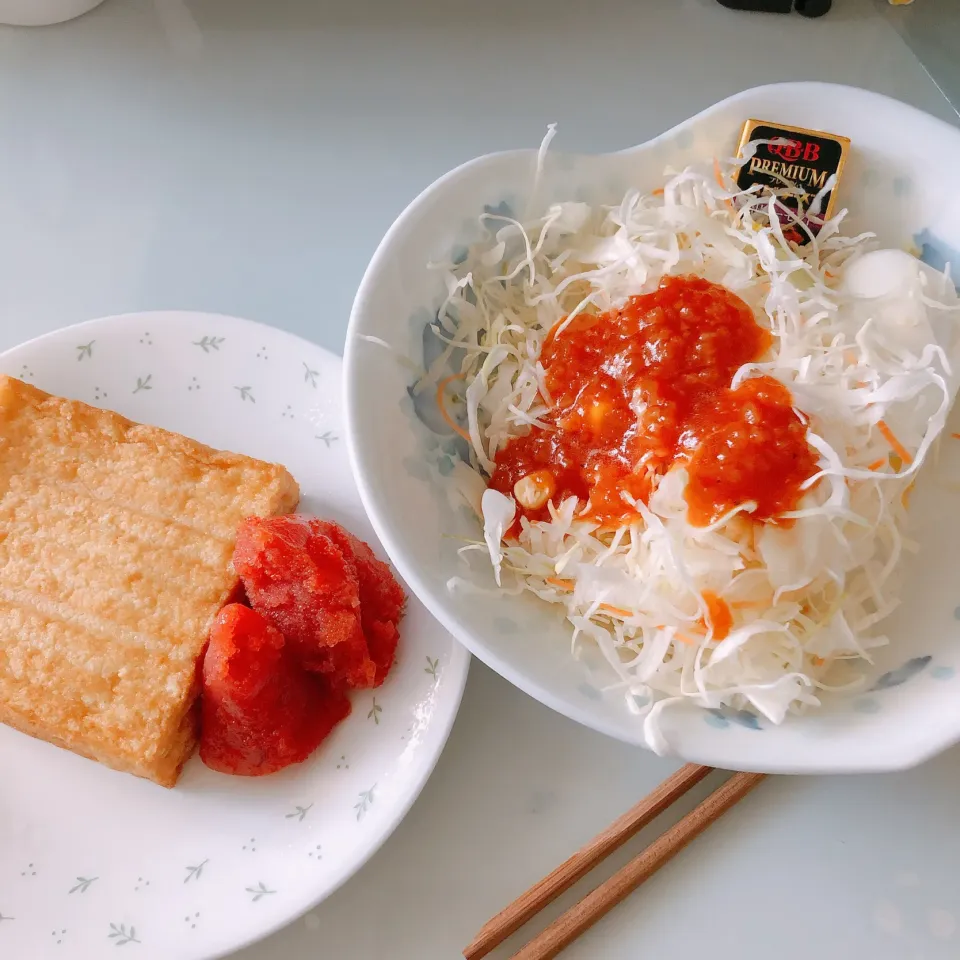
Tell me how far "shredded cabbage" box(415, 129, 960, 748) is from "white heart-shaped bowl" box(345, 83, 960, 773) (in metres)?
0.04

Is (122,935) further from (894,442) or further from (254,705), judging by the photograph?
(894,442)

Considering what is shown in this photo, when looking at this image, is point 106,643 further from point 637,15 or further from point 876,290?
point 637,15

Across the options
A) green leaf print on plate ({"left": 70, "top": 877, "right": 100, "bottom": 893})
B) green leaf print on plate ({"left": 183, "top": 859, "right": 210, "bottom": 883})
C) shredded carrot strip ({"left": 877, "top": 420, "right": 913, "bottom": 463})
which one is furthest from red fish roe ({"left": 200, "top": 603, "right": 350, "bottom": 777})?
shredded carrot strip ({"left": 877, "top": 420, "right": 913, "bottom": 463})

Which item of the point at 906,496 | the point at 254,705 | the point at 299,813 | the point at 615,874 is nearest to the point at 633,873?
the point at 615,874

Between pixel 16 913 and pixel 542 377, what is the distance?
1289 millimetres

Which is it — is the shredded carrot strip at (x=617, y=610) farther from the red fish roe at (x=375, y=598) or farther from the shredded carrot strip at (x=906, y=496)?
the shredded carrot strip at (x=906, y=496)

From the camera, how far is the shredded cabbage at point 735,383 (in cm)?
134

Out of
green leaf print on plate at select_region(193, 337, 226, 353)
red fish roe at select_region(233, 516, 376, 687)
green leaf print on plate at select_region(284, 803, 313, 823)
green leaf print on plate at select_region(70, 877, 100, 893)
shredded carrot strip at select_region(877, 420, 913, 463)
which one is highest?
green leaf print on plate at select_region(193, 337, 226, 353)

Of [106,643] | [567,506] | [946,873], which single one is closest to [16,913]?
[106,643]

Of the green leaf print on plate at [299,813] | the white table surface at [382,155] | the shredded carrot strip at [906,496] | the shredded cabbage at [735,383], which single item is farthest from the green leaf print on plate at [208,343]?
the shredded carrot strip at [906,496]

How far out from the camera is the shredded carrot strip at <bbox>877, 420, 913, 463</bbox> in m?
1.43

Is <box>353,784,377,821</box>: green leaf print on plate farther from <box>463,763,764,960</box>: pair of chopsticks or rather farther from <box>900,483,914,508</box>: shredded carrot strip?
<box>900,483,914,508</box>: shredded carrot strip

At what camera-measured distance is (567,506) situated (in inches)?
56.6

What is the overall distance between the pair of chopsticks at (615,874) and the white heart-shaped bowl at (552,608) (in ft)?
0.83
